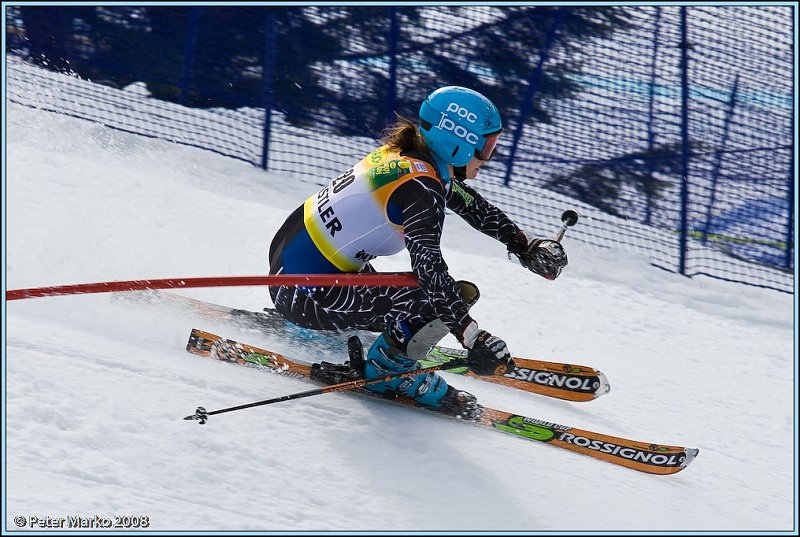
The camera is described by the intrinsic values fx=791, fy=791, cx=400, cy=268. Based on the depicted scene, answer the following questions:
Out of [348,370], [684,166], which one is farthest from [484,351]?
[684,166]

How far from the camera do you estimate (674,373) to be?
4.99 m

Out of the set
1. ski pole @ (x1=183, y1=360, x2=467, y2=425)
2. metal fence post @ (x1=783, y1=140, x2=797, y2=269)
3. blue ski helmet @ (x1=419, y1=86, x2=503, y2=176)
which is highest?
blue ski helmet @ (x1=419, y1=86, x2=503, y2=176)

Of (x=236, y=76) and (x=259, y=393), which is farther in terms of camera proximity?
(x=236, y=76)

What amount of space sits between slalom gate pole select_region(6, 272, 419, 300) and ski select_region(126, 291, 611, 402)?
0.94 meters

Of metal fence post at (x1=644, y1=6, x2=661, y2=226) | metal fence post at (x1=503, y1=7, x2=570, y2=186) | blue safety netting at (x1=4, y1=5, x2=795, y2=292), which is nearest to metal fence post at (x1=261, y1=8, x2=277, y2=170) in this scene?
blue safety netting at (x1=4, y1=5, x2=795, y2=292)

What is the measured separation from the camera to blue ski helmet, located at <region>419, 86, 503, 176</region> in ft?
11.1

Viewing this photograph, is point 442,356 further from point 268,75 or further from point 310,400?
point 268,75

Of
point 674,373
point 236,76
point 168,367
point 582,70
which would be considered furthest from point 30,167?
point 582,70

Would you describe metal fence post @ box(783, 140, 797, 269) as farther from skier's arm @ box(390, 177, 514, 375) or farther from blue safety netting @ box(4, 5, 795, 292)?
skier's arm @ box(390, 177, 514, 375)

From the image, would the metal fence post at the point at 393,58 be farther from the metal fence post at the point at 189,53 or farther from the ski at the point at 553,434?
the ski at the point at 553,434

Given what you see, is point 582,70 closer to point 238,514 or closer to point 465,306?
point 465,306

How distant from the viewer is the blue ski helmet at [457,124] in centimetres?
339

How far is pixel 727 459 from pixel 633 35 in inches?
239

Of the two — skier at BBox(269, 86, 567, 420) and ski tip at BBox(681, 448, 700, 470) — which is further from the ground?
skier at BBox(269, 86, 567, 420)
